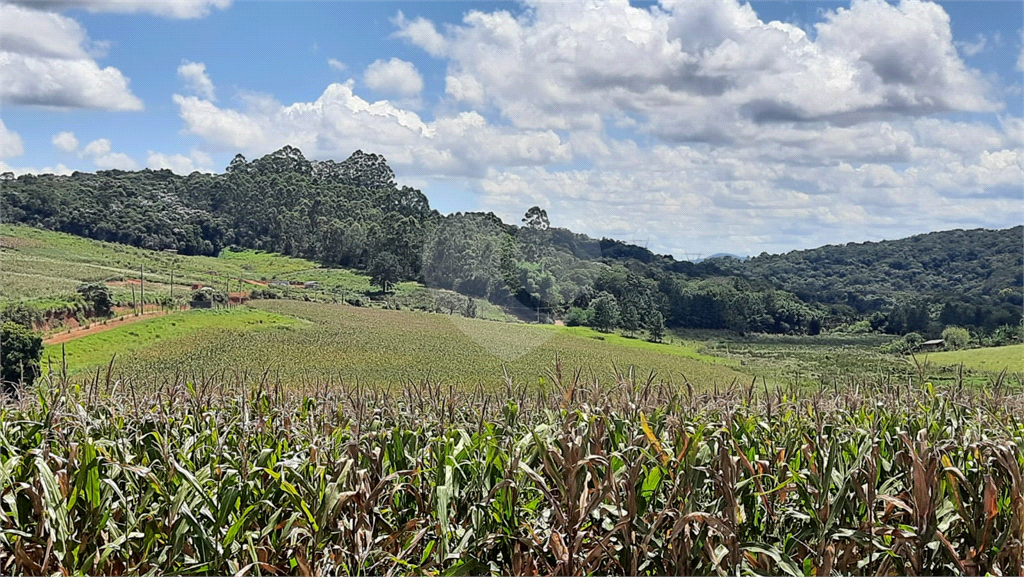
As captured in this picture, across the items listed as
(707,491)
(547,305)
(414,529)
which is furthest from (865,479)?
(547,305)

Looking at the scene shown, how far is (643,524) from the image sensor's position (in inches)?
58.0

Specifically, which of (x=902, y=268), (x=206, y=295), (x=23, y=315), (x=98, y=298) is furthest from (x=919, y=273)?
(x=23, y=315)

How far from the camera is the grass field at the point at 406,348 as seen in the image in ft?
26.5

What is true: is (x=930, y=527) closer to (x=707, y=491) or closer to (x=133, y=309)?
(x=707, y=491)

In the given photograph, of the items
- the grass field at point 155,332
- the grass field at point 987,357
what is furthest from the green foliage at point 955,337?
the grass field at point 155,332

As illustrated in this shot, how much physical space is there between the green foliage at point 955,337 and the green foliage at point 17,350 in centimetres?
1339

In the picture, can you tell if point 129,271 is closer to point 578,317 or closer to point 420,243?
point 420,243

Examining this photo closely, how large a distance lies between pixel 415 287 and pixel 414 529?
761cm

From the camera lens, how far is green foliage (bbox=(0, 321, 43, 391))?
7.19 m

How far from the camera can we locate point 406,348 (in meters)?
8.51

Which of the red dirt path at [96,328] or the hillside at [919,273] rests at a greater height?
the hillside at [919,273]

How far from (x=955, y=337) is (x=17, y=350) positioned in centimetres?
1427

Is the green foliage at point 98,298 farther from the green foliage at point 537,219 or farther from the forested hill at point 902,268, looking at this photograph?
the forested hill at point 902,268

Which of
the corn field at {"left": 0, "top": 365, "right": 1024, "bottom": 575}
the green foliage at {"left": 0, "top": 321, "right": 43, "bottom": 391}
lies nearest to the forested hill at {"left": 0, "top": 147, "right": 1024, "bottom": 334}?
the green foliage at {"left": 0, "top": 321, "right": 43, "bottom": 391}
